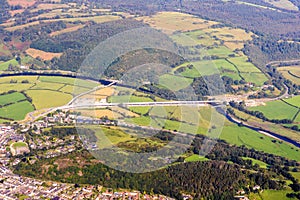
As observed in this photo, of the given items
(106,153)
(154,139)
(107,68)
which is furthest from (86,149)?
Result: (107,68)

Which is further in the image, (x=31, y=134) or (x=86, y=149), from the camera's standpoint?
(x=31, y=134)

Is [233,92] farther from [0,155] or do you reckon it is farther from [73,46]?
[0,155]

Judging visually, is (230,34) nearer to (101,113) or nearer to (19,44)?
(19,44)

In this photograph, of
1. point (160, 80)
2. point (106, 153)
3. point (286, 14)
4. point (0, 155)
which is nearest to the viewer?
point (106, 153)

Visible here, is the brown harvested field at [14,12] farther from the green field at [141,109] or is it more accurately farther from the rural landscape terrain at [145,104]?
the green field at [141,109]

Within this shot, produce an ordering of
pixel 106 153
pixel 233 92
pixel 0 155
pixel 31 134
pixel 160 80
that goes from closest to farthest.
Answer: pixel 106 153, pixel 0 155, pixel 31 134, pixel 160 80, pixel 233 92

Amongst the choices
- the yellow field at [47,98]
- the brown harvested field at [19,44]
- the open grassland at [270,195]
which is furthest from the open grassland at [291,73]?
the brown harvested field at [19,44]
